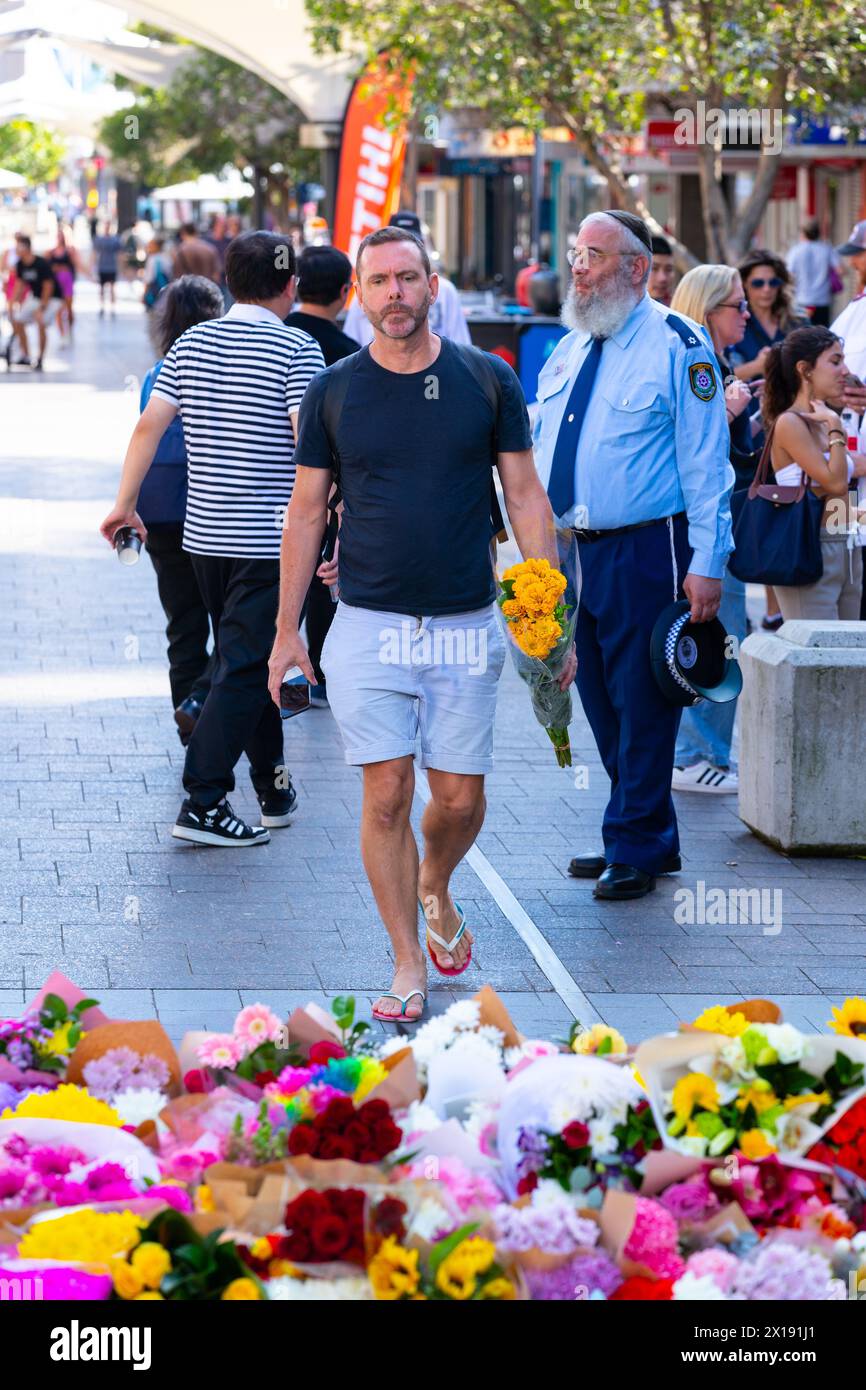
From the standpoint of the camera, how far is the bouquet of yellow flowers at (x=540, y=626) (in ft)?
17.7

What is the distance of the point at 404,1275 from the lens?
2.81 metres

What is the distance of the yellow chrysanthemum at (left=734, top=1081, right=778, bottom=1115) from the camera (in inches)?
127

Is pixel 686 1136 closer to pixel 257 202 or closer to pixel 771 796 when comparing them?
pixel 771 796

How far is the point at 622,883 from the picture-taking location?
6.63 m

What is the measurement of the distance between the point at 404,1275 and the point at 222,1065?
31.1 inches

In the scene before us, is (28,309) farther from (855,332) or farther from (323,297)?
(323,297)

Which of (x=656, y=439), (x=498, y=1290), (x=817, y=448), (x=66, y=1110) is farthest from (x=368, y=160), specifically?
(x=498, y=1290)

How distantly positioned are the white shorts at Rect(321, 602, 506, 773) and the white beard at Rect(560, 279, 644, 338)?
4.64 ft

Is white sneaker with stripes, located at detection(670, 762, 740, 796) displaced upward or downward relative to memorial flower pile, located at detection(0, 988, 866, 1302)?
downward

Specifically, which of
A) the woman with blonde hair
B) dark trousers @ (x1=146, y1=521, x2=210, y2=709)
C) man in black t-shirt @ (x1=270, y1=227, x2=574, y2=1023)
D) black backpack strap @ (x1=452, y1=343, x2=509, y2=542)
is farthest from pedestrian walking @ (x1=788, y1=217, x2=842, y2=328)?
man in black t-shirt @ (x1=270, y1=227, x2=574, y2=1023)

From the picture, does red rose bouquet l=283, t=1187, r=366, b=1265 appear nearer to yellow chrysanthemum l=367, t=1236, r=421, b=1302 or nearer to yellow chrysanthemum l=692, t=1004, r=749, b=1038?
yellow chrysanthemum l=367, t=1236, r=421, b=1302

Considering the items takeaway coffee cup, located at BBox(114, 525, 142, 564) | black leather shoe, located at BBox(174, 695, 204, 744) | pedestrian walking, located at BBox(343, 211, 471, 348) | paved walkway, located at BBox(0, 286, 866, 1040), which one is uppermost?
pedestrian walking, located at BBox(343, 211, 471, 348)
